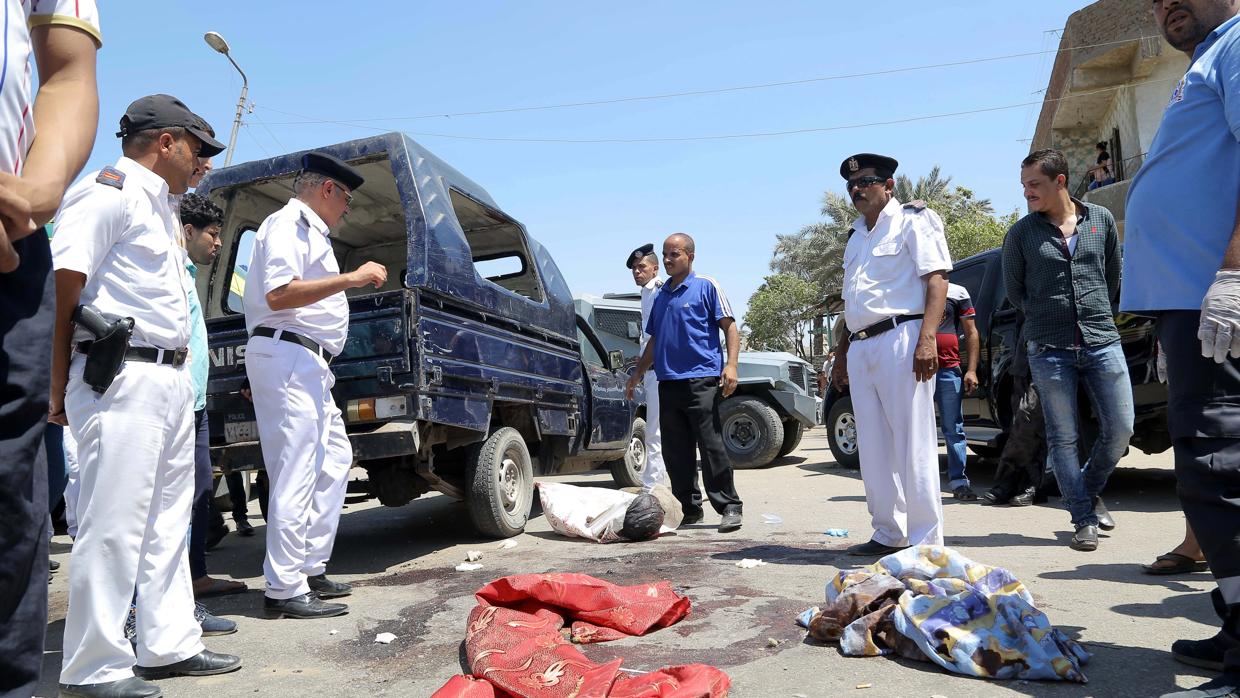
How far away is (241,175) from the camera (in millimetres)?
5504

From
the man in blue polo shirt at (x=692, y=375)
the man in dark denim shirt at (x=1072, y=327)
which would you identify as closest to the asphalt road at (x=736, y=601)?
the man in blue polo shirt at (x=692, y=375)

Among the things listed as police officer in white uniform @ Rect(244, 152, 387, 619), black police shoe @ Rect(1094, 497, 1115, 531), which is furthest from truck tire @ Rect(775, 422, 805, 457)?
police officer in white uniform @ Rect(244, 152, 387, 619)

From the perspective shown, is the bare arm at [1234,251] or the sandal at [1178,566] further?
the sandal at [1178,566]

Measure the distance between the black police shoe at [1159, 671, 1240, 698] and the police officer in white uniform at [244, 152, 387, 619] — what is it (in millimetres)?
3185

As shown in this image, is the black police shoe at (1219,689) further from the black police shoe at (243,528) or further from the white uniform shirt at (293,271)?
the black police shoe at (243,528)

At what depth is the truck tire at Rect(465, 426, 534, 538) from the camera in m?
5.43

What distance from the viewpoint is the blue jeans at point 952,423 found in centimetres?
719

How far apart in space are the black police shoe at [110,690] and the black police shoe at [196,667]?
36 cm

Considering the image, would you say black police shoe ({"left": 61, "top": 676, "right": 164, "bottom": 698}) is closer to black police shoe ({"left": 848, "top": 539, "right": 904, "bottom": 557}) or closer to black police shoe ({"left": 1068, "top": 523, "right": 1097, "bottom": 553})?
black police shoe ({"left": 848, "top": 539, "right": 904, "bottom": 557})

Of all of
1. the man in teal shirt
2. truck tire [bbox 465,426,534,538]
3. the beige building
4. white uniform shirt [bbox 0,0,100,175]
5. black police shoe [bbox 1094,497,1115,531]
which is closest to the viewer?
white uniform shirt [bbox 0,0,100,175]

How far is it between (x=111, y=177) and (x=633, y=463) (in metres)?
6.81

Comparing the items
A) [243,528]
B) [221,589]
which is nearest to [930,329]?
[221,589]

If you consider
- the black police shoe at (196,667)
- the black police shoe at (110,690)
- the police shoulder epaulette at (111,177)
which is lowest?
the black police shoe at (196,667)

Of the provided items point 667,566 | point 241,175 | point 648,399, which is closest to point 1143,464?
point 648,399
